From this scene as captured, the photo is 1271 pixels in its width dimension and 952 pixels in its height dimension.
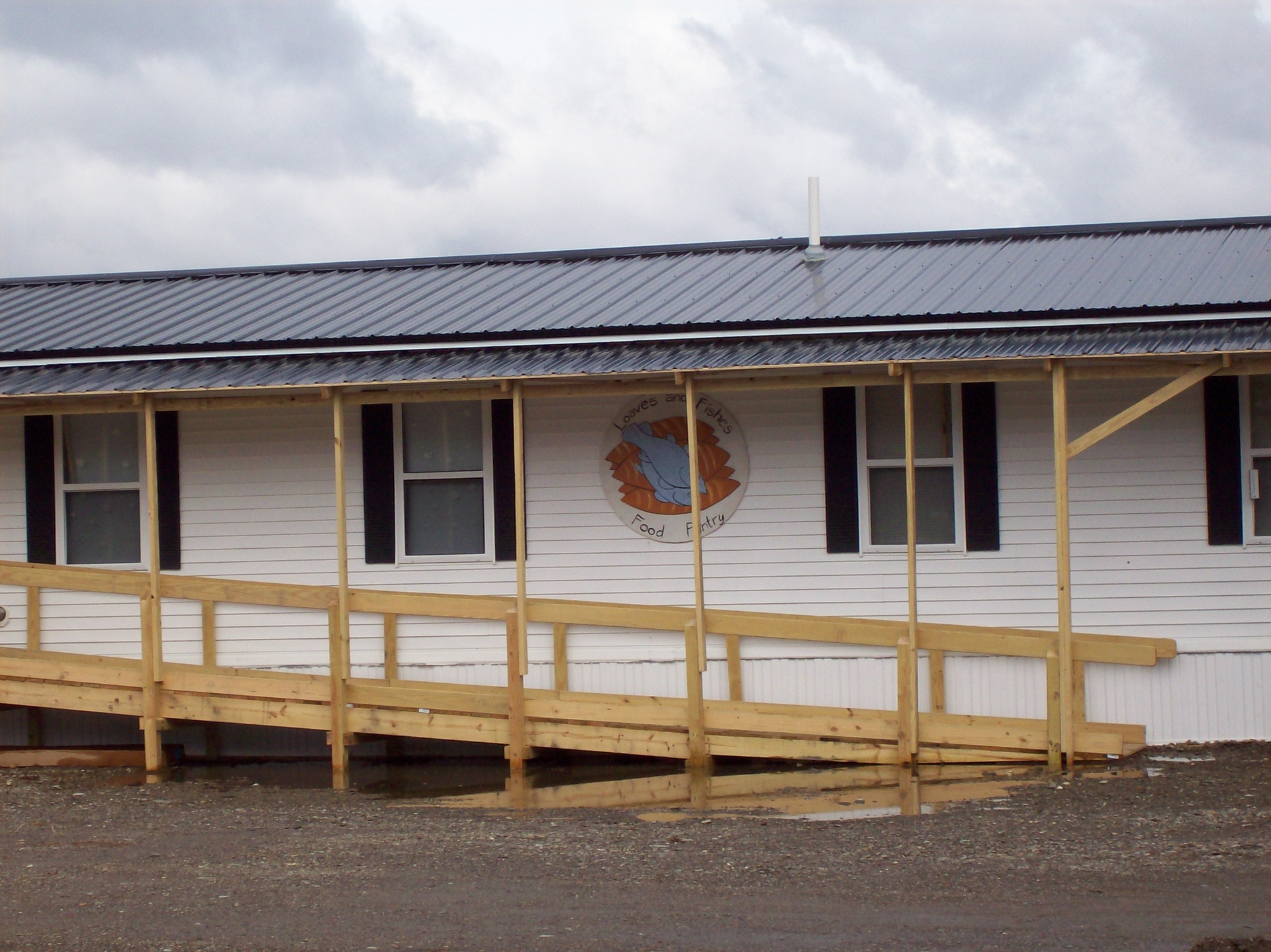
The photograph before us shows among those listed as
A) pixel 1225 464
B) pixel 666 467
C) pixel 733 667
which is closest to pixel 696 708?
pixel 733 667

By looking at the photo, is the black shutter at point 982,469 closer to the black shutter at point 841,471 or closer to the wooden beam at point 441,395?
the black shutter at point 841,471

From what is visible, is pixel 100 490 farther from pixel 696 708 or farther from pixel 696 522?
pixel 696 708

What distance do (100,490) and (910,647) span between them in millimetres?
7279

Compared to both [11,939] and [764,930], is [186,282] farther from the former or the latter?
[764,930]

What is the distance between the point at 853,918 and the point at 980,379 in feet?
16.5

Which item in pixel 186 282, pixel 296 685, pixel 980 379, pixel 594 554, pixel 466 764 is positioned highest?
pixel 186 282

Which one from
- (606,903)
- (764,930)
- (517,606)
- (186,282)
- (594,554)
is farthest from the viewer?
(186,282)

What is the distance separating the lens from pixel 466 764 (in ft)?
40.0

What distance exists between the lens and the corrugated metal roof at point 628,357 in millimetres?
10484

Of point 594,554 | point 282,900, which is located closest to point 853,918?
point 282,900

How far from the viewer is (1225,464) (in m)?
11.4

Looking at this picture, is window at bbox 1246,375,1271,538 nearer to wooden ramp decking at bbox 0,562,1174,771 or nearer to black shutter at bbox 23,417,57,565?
wooden ramp decking at bbox 0,562,1174,771

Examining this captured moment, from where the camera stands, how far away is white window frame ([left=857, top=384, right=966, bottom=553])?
11.8m

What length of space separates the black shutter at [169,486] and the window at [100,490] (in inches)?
9.3
